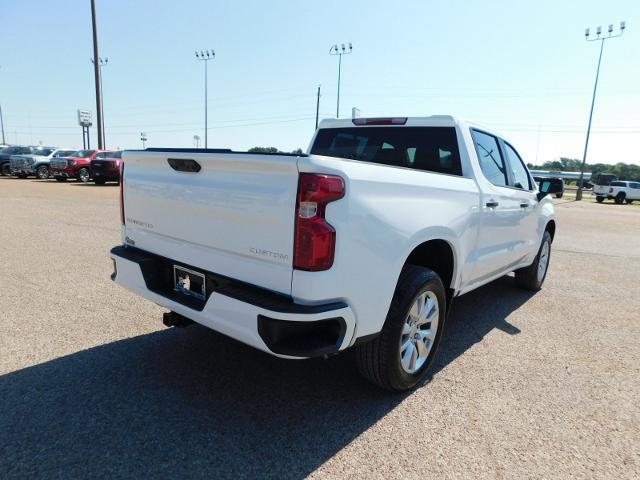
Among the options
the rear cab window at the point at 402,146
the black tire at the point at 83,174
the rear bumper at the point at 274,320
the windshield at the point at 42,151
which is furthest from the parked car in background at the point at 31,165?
the rear bumper at the point at 274,320

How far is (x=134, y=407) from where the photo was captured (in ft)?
8.59

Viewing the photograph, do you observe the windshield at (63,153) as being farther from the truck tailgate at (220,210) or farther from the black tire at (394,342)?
the black tire at (394,342)

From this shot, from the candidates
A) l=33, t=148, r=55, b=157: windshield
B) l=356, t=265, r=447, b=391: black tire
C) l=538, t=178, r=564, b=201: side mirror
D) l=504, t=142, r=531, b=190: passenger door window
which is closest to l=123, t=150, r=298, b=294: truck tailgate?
l=356, t=265, r=447, b=391: black tire

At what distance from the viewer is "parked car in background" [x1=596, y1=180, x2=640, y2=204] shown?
116ft

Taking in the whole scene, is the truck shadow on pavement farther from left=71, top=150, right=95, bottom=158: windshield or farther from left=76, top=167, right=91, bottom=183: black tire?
left=71, top=150, right=95, bottom=158: windshield

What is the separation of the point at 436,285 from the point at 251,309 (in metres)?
1.39

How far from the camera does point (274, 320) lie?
6.92 feet

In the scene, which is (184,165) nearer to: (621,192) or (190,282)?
(190,282)

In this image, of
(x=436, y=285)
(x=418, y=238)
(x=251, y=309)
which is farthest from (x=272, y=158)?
(x=436, y=285)

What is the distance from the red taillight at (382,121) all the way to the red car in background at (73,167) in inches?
846

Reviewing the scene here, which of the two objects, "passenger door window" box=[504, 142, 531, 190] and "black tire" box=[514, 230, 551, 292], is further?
"black tire" box=[514, 230, 551, 292]

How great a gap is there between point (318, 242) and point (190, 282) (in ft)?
3.37

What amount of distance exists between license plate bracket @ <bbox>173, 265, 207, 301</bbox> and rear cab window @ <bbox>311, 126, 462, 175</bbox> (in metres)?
2.03

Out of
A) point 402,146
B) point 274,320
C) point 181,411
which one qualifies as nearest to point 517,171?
point 402,146
